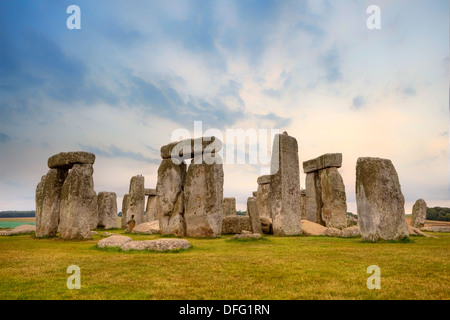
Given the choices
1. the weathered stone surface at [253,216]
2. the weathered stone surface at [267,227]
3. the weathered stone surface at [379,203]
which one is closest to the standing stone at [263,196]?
the weathered stone surface at [267,227]

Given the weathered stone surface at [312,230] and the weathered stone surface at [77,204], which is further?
the weathered stone surface at [312,230]

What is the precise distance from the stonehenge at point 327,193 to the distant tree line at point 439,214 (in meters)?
19.5

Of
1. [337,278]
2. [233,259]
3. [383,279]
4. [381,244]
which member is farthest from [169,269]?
[381,244]

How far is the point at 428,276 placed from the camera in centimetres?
479

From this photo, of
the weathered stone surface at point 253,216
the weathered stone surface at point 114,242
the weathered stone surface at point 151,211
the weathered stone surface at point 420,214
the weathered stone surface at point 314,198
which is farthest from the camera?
the weathered stone surface at point 151,211

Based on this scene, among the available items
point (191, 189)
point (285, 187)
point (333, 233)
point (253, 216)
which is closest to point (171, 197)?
point (191, 189)

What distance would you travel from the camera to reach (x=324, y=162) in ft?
59.6

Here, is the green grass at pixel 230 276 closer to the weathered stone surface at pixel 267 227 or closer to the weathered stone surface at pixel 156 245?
the weathered stone surface at pixel 156 245

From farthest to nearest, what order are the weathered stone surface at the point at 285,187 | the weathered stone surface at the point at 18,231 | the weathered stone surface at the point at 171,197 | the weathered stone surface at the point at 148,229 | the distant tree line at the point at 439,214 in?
the distant tree line at the point at 439,214 → the weathered stone surface at the point at 148,229 → the weathered stone surface at the point at 18,231 → the weathered stone surface at the point at 171,197 → the weathered stone surface at the point at 285,187

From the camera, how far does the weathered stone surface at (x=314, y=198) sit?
61.0 feet

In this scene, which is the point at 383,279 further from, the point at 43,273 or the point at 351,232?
the point at 351,232

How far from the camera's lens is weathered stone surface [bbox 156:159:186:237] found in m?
14.2

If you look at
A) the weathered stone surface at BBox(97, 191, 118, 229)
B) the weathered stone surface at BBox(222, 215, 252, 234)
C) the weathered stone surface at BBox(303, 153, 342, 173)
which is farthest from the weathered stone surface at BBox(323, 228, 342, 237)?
the weathered stone surface at BBox(97, 191, 118, 229)
